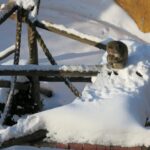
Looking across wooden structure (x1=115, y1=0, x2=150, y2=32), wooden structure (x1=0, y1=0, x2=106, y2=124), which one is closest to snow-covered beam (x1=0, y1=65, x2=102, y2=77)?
wooden structure (x1=0, y1=0, x2=106, y2=124)

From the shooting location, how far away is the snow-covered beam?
4.14 m

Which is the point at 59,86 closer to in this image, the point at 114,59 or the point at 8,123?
the point at 8,123

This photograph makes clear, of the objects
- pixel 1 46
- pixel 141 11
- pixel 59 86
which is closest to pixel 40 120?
pixel 59 86

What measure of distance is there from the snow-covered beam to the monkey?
0.27 metres

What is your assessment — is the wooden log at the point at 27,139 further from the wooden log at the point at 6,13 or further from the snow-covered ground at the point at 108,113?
the wooden log at the point at 6,13

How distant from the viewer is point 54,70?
13.9 feet

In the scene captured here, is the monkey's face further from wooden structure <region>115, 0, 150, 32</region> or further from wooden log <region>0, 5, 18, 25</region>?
wooden structure <region>115, 0, 150, 32</region>

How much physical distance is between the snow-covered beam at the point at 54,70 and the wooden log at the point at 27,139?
3.73 ft

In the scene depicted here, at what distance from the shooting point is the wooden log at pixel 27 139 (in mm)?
3000

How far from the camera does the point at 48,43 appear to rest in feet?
27.1

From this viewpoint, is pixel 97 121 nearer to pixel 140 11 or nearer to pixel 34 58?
pixel 34 58

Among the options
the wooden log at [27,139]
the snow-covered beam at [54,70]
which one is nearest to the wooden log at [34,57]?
the snow-covered beam at [54,70]

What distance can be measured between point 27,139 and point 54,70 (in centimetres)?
128

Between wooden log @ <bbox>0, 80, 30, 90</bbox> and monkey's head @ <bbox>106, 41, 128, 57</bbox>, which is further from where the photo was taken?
wooden log @ <bbox>0, 80, 30, 90</bbox>
